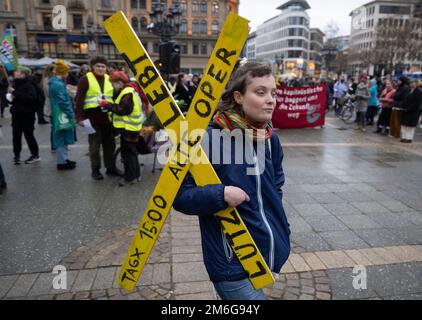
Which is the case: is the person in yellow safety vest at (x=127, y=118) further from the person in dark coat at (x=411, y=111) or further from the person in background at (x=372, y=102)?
the person in background at (x=372, y=102)

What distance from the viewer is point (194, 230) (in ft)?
14.0

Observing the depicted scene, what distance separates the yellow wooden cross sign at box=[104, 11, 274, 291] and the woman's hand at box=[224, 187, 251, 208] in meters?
0.07

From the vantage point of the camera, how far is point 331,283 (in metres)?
→ 3.14

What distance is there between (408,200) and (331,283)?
3117 millimetres

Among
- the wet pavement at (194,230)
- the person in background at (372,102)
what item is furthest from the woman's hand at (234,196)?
the person in background at (372,102)

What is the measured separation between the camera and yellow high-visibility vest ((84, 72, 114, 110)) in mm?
5973

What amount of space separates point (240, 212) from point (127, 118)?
438 centimetres

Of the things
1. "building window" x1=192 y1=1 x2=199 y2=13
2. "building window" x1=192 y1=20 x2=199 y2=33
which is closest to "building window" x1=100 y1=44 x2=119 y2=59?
"building window" x1=192 y1=20 x2=199 y2=33

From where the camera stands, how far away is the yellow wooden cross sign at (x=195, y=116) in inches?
61.6

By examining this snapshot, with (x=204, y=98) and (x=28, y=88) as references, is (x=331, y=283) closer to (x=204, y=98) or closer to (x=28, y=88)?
(x=204, y=98)

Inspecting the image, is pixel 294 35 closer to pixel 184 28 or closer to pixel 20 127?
pixel 184 28

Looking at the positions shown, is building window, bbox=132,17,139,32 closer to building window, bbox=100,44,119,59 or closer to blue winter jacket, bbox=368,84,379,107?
building window, bbox=100,44,119,59

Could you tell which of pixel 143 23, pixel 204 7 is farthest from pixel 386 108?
pixel 204 7
